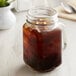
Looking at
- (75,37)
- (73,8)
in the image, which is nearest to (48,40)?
(75,37)

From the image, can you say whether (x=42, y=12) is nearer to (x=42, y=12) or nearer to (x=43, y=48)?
(x=42, y=12)

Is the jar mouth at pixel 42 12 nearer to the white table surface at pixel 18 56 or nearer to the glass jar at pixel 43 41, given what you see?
the glass jar at pixel 43 41

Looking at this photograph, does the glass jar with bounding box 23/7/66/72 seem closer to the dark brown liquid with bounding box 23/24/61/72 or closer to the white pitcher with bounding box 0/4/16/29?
the dark brown liquid with bounding box 23/24/61/72

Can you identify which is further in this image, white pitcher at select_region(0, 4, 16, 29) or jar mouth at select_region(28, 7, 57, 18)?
white pitcher at select_region(0, 4, 16, 29)

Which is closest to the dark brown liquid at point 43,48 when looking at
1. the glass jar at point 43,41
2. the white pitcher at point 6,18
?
the glass jar at point 43,41

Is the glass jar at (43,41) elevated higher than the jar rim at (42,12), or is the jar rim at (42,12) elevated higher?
the jar rim at (42,12)

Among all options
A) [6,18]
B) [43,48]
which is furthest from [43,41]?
[6,18]

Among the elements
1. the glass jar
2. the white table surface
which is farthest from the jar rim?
the white table surface
